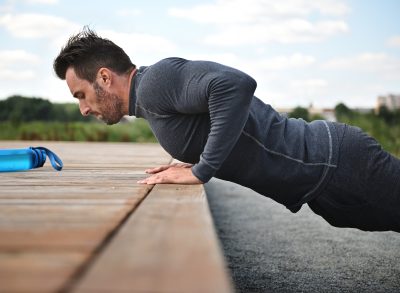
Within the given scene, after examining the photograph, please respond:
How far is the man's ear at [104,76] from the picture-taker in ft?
6.21

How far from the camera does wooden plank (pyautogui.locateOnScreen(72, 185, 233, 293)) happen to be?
525 millimetres

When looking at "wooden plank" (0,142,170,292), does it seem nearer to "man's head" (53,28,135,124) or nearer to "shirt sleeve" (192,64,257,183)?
"shirt sleeve" (192,64,257,183)

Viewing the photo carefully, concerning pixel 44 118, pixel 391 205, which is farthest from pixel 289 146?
pixel 44 118

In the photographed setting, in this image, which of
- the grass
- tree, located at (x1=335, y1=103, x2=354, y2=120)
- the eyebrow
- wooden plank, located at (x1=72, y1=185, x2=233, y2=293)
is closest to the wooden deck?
wooden plank, located at (x1=72, y1=185, x2=233, y2=293)

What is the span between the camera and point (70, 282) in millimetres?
546

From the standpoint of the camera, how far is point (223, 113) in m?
1.50

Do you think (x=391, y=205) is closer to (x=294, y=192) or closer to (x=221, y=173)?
(x=294, y=192)

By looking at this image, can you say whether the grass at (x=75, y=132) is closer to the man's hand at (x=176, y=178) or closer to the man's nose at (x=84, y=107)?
the man's nose at (x=84, y=107)

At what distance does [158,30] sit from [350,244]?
244 inches

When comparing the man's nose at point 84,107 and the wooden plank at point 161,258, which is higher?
the wooden plank at point 161,258

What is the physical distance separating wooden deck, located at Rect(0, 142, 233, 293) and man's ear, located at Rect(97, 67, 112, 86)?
2.27 feet

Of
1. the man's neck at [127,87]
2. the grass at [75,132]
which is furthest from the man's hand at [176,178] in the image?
the grass at [75,132]

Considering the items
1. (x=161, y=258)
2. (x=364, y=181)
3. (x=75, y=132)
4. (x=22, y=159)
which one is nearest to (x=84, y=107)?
(x=22, y=159)

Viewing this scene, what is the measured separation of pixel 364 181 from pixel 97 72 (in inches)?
45.2
